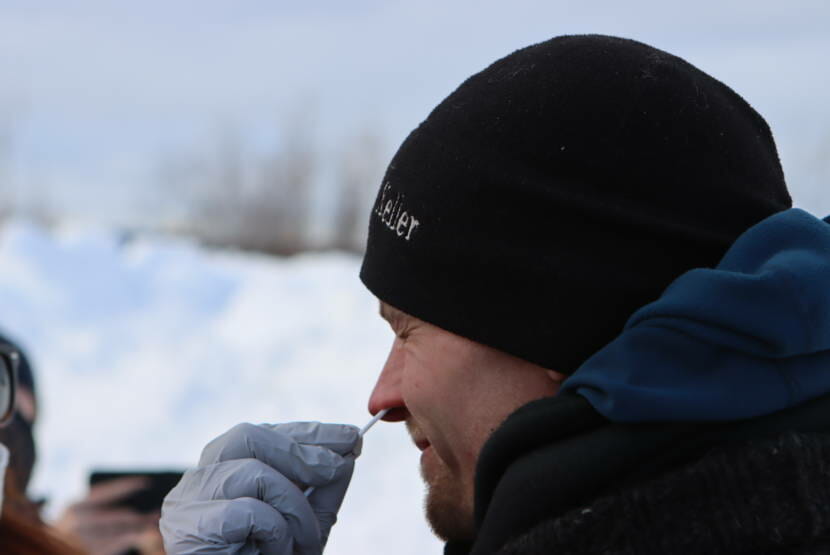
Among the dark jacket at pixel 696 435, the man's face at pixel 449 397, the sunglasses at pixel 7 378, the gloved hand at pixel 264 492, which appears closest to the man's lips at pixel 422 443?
the man's face at pixel 449 397

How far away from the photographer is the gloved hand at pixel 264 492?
1708 millimetres

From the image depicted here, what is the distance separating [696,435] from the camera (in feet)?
4.26

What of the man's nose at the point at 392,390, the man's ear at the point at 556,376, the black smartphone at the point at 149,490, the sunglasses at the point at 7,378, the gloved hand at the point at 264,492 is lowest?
the black smartphone at the point at 149,490

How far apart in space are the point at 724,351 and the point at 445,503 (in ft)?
1.96

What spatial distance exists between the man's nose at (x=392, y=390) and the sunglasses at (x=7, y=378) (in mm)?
1638

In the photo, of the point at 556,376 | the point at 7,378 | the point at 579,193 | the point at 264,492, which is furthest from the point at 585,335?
the point at 7,378

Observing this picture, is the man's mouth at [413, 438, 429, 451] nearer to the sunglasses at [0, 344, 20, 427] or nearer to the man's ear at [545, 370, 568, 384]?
the man's ear at [545, 370, 568, 384]

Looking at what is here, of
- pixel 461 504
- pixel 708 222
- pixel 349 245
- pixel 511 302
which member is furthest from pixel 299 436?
pixel 349 245

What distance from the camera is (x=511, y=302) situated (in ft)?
5.08

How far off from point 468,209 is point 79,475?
6678 mm

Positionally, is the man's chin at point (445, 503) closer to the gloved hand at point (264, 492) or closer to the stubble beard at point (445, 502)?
the stubble beard at point (445, 502)

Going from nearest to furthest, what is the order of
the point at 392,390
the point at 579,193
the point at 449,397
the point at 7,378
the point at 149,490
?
the point at 579,193 → the point at 449,397 → the point at 392,390 → the point at 7,378 → the point at 149,490

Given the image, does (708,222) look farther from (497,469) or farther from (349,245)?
(349,245)

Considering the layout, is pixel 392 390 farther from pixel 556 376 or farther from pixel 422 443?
pixel 556 376
